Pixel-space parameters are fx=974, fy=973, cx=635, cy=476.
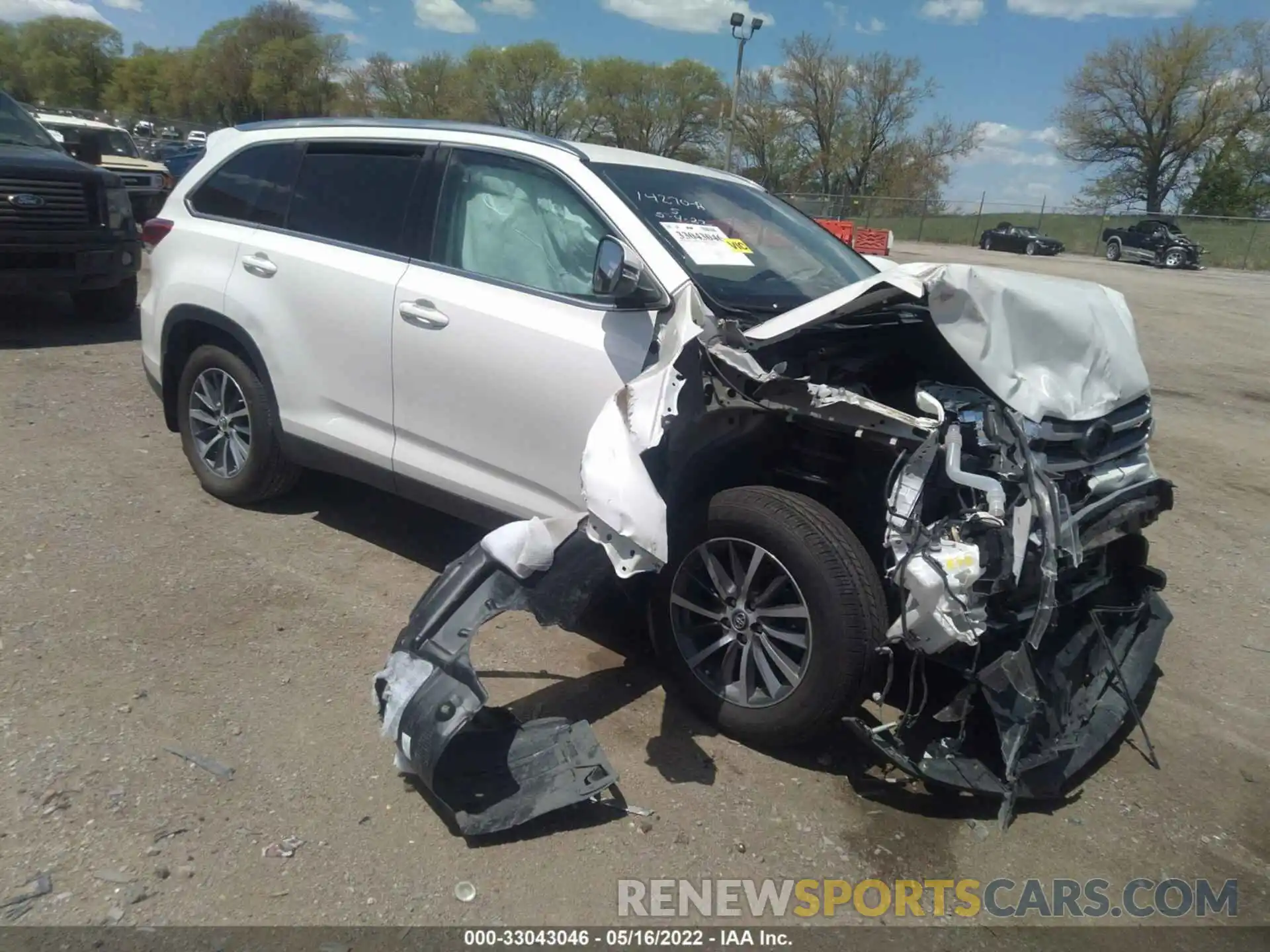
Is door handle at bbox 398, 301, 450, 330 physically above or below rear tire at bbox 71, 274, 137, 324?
above

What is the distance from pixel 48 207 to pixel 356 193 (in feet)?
18.0

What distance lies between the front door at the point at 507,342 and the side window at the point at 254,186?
1.11 metres

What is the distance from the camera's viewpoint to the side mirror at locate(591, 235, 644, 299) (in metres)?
3.31

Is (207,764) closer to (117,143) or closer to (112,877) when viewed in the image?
(112,877)

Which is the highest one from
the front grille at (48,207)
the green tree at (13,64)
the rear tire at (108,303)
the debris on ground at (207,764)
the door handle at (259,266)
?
the green tree at (13,64)

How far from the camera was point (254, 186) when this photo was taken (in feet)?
16.1

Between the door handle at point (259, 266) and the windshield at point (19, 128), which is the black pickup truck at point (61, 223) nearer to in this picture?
the windshield at point (19, 128)

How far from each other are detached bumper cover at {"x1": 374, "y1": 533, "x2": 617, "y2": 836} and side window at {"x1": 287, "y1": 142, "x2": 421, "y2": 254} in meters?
1.83

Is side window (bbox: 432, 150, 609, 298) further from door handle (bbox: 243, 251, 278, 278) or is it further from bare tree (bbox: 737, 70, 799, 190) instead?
bare tree (bbox: 737, 70, 799, 190)

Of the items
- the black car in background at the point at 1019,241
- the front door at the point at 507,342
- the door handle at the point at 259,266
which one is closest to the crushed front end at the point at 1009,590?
the front door at the point at 507,342

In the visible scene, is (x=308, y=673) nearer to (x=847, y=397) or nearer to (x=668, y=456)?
(x=668, y=456)

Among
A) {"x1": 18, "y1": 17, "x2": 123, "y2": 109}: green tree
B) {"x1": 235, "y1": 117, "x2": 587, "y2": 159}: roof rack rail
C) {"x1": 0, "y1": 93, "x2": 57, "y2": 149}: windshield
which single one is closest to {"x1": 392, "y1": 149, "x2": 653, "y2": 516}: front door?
{"x1": 235, "y1": 117, "x2": 587, "y2": 159}: roof rack rail

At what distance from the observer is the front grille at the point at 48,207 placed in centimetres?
808

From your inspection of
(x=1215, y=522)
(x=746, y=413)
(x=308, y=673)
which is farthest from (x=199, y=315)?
(x=1215, y=522)
